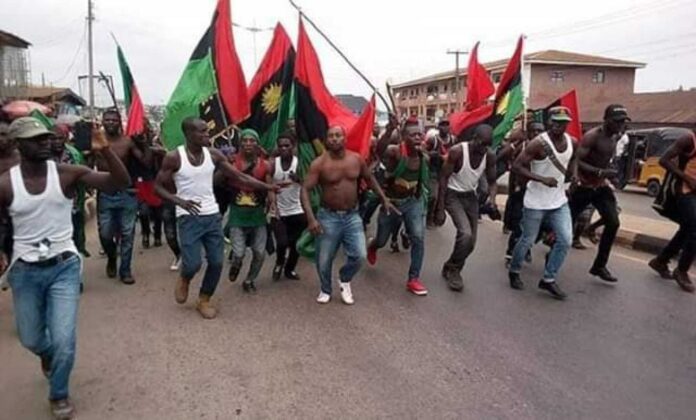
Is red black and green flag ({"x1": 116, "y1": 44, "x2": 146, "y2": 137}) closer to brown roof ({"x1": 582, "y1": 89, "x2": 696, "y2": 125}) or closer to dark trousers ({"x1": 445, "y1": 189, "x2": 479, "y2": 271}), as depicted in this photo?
dark trousers ({"x1": 445, "y1": 189, "x2": 479, "y2": 271})

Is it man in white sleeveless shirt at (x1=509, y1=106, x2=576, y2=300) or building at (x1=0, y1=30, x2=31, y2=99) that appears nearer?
man in white sleeveless shirt at (x1=509, y1=106, x2=576, y2=300)

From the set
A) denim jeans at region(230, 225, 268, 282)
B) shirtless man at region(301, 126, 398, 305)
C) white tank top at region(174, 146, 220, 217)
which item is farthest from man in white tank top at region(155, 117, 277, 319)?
denim jeans at region(230, 225, 268, 282)

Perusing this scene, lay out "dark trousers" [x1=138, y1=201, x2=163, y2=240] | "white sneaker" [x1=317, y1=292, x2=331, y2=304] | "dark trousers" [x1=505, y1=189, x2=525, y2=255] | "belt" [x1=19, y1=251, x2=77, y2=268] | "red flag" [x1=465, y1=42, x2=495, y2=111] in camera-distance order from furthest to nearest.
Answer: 1. "red flag" [x1=465, y1=42, x2=495, y2=111]
2. "dark trousers" [x1=138, y1=201, x2=163, y2=240]
3. "dark trousers" [x1=505, y1=189, x2=525, y2=255]
4. "white sneaker" [x1=317, y1=292, x2=331, y2=304]
5. "belt" [x1=19, y1=251, x2=77, y2=268]

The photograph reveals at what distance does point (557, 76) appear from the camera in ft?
149

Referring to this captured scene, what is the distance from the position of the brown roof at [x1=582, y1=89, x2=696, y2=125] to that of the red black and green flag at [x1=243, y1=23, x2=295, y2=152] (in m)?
20.9

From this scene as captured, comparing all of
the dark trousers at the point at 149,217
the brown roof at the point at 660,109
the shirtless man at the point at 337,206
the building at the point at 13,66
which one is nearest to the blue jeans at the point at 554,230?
the shirtless man at the point at 337,206

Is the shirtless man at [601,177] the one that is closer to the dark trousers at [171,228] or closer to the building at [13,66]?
the dark trousers at [171,228]

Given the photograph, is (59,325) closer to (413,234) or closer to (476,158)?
(413,234)

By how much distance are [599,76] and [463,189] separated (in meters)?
46.2

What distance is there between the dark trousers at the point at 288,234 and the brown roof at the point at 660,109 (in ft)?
73.6

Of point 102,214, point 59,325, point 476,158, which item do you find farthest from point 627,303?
point 102,214

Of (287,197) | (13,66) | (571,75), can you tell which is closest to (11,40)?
(13,66)

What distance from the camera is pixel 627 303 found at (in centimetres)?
534

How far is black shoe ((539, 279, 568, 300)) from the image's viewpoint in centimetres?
544
